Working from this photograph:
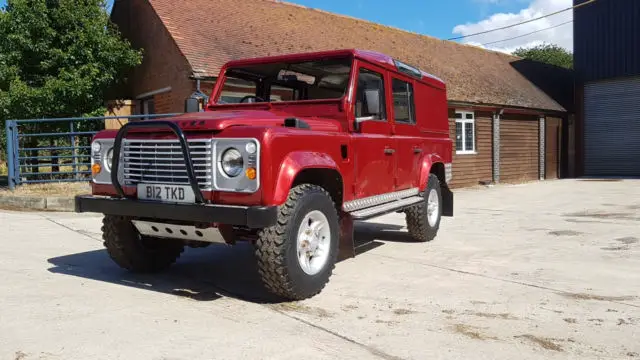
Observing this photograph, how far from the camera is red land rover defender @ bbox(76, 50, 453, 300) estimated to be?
3.97 m

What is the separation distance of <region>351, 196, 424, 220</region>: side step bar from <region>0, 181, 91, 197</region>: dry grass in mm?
6783

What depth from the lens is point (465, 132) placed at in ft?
59.4

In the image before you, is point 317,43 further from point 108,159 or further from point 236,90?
point 108,159

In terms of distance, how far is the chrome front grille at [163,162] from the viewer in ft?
13.2

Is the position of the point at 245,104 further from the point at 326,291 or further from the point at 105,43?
the point at 105,43

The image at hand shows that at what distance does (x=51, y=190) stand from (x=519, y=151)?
1615 centimetres

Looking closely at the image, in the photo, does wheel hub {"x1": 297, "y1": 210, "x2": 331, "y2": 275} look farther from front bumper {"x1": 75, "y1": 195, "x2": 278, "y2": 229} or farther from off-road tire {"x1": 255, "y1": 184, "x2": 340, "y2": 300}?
front bumper {"x1": 75, "y1": 195, "x2": 278, "y2": 229}

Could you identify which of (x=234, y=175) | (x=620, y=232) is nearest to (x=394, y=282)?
(x=234, y=175)

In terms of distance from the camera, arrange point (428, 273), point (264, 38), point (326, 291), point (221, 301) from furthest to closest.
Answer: point (264, 38) < point (428, 273) < point (326, 291) < point (221, 301)

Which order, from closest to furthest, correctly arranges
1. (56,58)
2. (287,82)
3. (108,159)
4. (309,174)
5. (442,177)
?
(309,174)
(108,159)
(287,82)
(442,177)
(56,58)

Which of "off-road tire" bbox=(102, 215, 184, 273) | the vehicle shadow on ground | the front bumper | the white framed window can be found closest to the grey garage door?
the white framed window

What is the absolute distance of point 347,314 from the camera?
4062mm

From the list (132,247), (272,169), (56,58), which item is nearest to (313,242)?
(272,169)

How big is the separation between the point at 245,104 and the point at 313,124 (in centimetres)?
116
